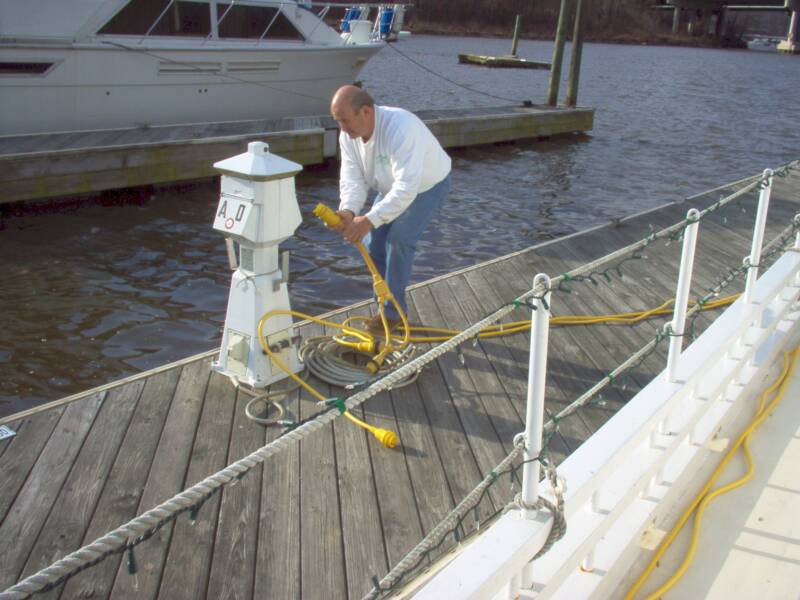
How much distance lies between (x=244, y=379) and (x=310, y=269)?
515 centimetres

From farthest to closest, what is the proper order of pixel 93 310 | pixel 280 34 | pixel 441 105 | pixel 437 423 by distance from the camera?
pixel 441 105 < pixel 280 34 < pixel 93 310 < pixel 437 423

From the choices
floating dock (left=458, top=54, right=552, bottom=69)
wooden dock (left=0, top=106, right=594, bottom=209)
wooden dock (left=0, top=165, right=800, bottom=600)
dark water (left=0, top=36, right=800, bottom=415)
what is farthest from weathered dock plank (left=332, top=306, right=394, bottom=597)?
floating dock (left=458, top=54, right=552, bottom=69)

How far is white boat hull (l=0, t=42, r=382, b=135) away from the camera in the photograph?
11.8m

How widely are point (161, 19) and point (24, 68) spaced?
2474mm

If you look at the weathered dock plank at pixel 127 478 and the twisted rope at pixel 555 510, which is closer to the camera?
the twisted rope at pixel 555 510

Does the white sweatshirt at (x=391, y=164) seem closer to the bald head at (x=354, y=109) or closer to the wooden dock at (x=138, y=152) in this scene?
the bald head at (x=354, y=109)

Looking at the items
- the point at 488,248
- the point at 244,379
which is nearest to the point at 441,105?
the point at 488,248

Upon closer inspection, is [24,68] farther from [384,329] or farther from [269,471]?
[269,471]

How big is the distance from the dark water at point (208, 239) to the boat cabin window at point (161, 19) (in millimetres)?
2991

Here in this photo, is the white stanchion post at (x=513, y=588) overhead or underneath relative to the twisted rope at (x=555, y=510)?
underneath

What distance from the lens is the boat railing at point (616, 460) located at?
2.04 meters

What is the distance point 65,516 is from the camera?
3113 millimetres

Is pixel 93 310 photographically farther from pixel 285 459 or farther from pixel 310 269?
pixel 285 459

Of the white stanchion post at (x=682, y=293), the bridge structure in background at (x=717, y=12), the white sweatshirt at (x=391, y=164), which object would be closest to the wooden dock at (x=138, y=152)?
the white sweatshirt at (x=391, y=164)
